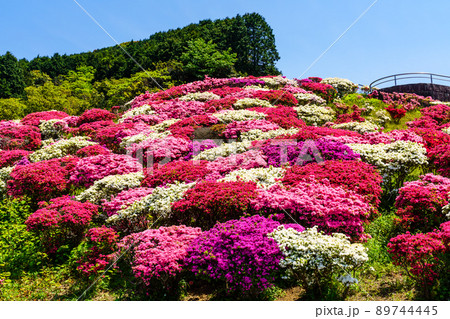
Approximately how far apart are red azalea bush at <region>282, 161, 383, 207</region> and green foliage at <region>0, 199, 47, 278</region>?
682 centimetres

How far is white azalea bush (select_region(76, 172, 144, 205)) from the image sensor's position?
11492 mm

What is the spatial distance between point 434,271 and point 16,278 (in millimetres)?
9069

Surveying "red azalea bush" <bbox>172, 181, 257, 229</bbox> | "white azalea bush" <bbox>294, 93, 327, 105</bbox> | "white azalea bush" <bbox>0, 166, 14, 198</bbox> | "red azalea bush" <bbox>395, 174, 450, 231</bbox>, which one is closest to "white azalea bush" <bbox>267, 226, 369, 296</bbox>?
"red azalea bush" <bbox>172, 181, 257, 229</bbox>

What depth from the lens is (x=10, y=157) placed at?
15.9 m

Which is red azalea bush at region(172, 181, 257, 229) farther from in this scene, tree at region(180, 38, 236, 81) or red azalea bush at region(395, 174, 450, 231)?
tree at region(180, 38, 236, 81)

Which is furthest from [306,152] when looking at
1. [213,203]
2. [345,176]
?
[213,203]

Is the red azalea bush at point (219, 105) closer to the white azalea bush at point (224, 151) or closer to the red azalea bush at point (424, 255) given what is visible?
the white azalea bush at point (224, 151)

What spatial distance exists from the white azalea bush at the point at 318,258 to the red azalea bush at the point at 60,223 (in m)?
5.43

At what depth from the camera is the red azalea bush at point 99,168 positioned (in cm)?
1291

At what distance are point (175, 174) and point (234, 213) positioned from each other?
3220 mm

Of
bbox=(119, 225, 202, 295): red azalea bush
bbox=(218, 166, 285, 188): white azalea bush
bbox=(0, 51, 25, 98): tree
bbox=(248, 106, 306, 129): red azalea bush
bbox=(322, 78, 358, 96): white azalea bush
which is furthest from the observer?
bbox=(0, 51, 25, 98): tree

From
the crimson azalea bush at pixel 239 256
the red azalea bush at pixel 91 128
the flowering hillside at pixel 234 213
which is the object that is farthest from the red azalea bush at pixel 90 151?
the crimson azalea bush at pixel 239 256

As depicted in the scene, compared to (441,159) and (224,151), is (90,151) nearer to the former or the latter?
(224,151)

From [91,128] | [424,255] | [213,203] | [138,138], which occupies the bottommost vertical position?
[424,255]
